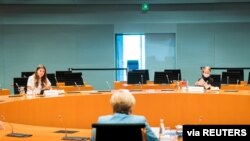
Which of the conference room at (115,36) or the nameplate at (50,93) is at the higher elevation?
the conference room at (115,36)

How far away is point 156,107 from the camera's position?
24.1 ft

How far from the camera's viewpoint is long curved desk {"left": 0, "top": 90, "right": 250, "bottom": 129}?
6.72m

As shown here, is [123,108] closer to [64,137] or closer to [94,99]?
[64,137]

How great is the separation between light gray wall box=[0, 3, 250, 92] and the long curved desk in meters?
7.43

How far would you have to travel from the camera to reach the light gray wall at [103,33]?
1457cm

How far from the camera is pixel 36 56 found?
1460 centimetres

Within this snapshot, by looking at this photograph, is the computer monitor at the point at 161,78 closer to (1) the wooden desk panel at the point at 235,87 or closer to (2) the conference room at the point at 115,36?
(1) the wooden desk panel at the point at 235,87

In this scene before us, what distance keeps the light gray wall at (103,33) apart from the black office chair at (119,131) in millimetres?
11729

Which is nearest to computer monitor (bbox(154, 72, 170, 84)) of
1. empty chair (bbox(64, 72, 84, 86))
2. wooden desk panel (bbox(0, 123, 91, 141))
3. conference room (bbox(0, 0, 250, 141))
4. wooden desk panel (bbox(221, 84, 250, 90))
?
wooden desk panel (bbox(221, 84, 250, 90))

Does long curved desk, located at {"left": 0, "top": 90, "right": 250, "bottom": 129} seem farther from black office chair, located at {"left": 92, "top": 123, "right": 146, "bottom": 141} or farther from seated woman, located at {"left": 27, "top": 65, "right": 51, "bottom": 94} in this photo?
black office chair, located at {"left": 92, "top": 123, "right": 146, "bottom": 141}

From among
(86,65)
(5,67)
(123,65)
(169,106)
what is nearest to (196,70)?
(123,65)

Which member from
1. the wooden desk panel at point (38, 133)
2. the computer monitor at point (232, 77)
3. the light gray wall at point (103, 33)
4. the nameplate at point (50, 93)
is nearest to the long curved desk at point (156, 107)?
the nameplate at point (50, 93)

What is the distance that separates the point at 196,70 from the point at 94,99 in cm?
832

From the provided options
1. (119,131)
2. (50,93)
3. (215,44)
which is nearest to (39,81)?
(50,93)
